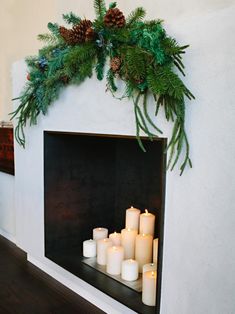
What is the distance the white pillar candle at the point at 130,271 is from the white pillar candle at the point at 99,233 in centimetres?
34

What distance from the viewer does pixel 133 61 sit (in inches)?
43.5

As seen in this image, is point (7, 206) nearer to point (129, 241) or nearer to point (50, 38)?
point (129, 241)

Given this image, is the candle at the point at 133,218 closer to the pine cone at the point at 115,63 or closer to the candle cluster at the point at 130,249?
the candle cluster at the point at 130,249

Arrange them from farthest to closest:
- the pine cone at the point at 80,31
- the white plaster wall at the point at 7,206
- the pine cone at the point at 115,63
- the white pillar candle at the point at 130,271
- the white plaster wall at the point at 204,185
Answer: the white plaster wall at the point at 7,206
the white pillar candle at the point at 130,271
the pine cone at the point at 80,31
the pine cone at the point at 115,63
the white plaster wall at the point at 204,185

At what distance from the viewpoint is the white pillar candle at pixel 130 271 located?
63.2 inches

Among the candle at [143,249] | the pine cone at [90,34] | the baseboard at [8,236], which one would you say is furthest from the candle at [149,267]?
the baseboard at [8,236]

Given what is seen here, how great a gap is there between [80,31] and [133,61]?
359mm

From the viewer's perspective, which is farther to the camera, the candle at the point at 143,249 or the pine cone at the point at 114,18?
the candle at the point at 143,249

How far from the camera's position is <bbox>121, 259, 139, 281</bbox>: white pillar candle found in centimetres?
161

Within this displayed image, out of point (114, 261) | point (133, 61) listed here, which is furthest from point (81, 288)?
point (133, 61)

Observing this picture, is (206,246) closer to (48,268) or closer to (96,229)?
(96,229)

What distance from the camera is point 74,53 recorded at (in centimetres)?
133

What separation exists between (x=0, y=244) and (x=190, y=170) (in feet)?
6.23

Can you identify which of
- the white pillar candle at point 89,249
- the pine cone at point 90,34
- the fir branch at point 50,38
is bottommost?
the white pillar candle at point 89,249
